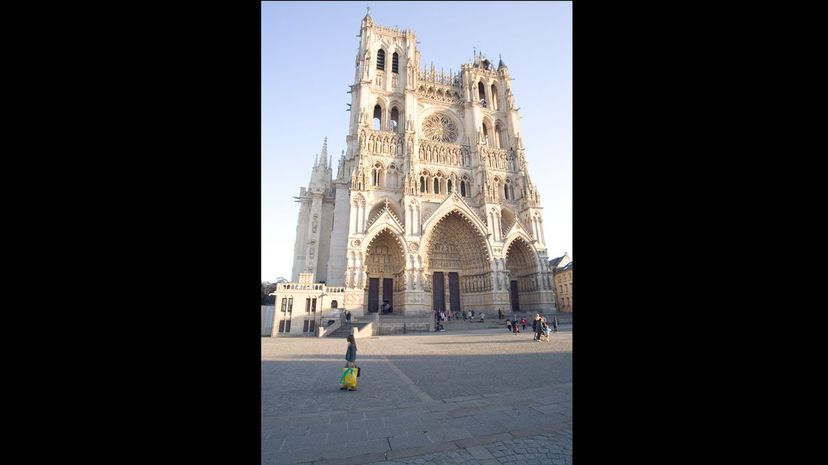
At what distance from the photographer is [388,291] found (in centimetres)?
2783

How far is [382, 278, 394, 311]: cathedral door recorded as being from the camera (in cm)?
2745

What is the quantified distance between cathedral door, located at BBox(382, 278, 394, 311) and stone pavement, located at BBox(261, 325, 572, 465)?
18.1 metres

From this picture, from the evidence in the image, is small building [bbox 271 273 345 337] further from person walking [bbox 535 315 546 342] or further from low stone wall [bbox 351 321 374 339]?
person walking [bbox 535 315 546 342]

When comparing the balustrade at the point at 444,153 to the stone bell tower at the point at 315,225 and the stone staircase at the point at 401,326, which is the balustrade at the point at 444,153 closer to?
the stone bell tower at the point at 315,225

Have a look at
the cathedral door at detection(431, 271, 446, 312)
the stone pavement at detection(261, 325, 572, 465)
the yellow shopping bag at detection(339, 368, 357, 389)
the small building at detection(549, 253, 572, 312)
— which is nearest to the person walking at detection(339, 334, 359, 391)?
the yellow shopping bag at detection(339, 368, 357, 389)

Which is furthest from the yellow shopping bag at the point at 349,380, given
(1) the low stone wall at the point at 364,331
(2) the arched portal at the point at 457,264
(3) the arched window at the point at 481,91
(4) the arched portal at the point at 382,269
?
(3) the arched window at the point at 481,91

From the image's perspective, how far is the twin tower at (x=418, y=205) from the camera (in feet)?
85.6

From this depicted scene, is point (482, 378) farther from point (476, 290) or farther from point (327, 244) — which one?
point (327, 244)

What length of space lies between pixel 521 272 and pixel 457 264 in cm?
581

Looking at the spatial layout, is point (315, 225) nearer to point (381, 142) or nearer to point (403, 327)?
point (381, 142)
